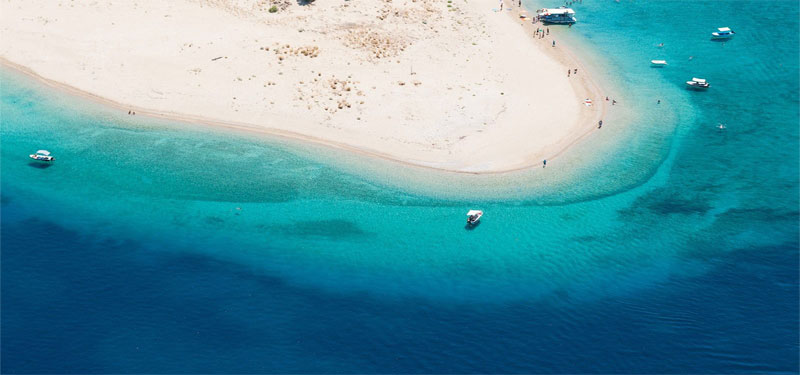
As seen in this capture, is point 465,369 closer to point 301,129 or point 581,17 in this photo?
point 301,129

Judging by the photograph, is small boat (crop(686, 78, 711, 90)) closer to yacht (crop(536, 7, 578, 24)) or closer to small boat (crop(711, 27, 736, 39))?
small boat (crop(711, 27, 736, 39))

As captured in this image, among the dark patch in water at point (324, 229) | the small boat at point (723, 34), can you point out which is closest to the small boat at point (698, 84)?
the small boat at point (723, 34)

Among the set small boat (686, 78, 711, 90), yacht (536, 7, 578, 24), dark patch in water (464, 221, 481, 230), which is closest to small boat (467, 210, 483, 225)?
dark patch in water (464, 221, 481, 230)

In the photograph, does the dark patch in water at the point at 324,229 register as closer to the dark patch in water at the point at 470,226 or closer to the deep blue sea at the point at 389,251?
the deep blue sea at the point at 389,251

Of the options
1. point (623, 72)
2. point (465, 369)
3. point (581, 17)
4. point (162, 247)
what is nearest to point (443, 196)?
point (465, 369)

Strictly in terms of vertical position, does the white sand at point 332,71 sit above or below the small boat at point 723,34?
below

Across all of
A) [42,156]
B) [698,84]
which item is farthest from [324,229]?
[698,84]
